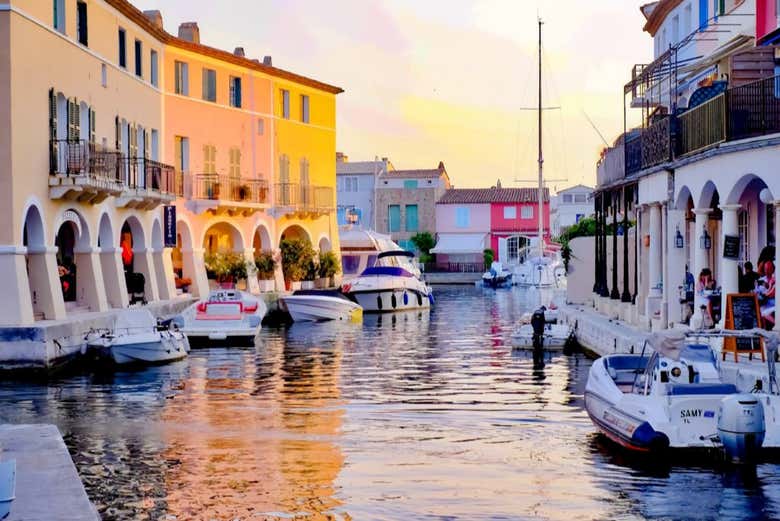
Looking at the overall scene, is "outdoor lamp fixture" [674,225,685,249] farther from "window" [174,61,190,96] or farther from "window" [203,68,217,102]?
"window" [203,68,217,102]

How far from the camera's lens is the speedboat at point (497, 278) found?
295ft

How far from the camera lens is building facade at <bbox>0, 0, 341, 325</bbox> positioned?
31812 millimetres

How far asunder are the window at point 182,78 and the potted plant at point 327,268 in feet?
39.6

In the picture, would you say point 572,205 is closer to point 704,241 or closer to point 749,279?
point 704,241

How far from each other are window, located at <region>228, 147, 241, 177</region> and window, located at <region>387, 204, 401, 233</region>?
49.6 meters

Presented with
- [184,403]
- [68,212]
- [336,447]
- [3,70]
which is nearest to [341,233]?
[68,212]

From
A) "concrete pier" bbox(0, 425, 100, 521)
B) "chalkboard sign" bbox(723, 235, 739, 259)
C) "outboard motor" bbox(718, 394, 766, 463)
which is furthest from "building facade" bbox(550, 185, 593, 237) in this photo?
"concrete pier" bbox(0, 425, 100, 521)

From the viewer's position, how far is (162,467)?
17938 mm

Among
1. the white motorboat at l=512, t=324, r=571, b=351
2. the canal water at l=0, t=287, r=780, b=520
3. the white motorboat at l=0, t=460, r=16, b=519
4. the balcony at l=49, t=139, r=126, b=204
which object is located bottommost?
the canal water at l=0, t=287, r=780, b=520

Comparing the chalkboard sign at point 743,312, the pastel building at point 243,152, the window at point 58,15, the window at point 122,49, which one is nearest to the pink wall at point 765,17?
Answer: the chalkboard sign at point 743,312

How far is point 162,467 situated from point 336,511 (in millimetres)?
3744

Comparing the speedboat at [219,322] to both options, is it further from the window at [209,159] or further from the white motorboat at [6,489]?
the white motorboat at [6,489]

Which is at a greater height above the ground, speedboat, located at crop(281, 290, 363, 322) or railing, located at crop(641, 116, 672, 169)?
railing, located at crop(641, 116, 672, 169)

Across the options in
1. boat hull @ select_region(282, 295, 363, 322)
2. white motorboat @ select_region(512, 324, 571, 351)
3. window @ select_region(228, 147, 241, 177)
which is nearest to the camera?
white motorboat @ select_region(512, 324, 571, 351)
